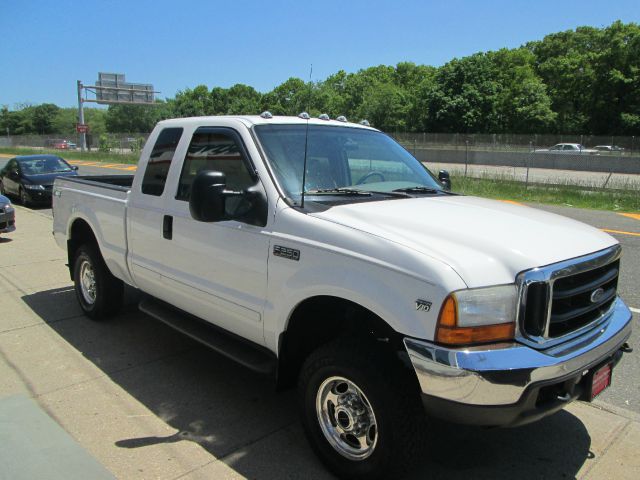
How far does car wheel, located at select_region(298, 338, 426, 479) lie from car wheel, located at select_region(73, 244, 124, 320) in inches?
120

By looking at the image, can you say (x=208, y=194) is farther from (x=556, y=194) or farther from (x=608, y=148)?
(x=608, y=148)

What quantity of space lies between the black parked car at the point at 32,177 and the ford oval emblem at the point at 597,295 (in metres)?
14.8

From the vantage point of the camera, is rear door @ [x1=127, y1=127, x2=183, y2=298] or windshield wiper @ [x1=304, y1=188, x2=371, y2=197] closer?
windshield wiper @ [x1=304, y1=188, x2=371, y2=197]

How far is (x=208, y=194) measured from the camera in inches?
116

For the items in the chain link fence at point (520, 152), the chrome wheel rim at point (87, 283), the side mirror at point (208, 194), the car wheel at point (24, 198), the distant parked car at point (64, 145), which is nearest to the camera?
the side mirror at point (208, 194)

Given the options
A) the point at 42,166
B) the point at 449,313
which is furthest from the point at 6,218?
the point at 449,313

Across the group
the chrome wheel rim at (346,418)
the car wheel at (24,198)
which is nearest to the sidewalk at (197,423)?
the chrome wheel rim at (346,418)

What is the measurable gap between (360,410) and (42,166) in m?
Answer: 16.4

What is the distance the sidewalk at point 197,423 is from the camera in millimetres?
3088

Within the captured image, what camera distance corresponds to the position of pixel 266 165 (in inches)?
130

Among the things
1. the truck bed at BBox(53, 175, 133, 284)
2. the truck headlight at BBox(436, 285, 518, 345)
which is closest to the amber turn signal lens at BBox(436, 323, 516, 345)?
the truck headlight at BBox(436, 285, 518, 345)

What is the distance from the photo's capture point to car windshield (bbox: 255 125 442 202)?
134 inches

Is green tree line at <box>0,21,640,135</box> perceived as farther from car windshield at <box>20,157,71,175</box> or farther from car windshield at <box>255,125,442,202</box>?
car windshield at <box>255,125,442,202</box>

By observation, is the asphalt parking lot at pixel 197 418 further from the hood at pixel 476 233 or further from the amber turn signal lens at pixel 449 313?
the hood at pixel 476 233
